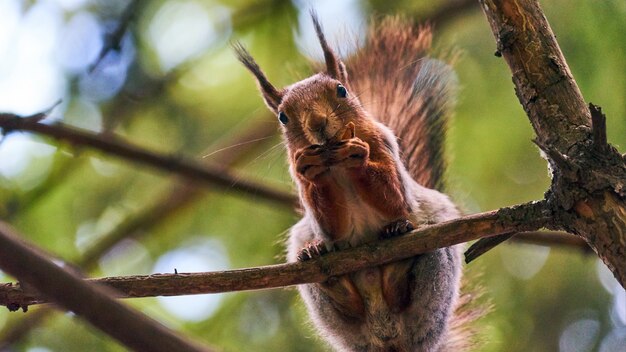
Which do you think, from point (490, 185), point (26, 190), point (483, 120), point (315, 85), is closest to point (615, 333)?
point (490, 185)

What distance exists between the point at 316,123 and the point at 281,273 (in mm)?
712

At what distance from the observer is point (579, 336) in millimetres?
4867

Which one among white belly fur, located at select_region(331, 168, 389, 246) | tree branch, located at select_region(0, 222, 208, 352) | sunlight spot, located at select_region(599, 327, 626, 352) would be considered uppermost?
white belly fur, located at select_region(331, 168, 389, 246)

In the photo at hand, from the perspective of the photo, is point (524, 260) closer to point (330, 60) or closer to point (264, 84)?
point (330, 60)

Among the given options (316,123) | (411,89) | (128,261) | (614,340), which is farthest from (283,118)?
(614,340)

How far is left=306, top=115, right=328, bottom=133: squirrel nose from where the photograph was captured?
3.08 m

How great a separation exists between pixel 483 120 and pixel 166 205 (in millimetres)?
1951

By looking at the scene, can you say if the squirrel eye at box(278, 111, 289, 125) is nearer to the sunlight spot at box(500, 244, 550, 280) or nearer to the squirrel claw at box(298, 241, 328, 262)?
Answer: the squirrel claw at box(298, 241, 328, 262)

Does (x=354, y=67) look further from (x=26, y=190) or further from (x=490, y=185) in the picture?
(x=26, y=190)

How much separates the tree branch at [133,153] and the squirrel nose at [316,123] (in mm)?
526

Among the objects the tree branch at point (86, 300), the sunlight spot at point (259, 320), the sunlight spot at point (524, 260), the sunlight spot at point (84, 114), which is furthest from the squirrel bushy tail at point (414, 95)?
the tree branch at point (86, 300)

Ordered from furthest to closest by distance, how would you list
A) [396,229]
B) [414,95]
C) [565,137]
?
A: [414,95] < [396,229] < [565,137]

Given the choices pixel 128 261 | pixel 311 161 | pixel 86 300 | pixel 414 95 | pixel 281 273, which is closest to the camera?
pixel 86 300

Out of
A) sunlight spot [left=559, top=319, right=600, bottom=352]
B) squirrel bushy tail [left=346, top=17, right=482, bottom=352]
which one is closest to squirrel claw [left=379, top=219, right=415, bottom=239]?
squirrel bushy tail [left=346, top=17, right=482, bottom=352]
